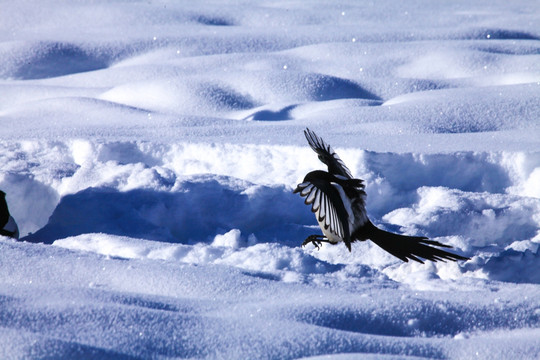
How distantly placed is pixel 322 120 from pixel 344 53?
1.91 m

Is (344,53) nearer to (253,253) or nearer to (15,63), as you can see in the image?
(15,63)

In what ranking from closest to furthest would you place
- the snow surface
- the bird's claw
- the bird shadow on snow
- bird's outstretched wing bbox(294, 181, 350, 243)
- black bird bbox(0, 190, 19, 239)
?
the snow surface
bird's outstretched wing bbox(294, 181, 350, 243)
the bird's claw
black bird bbox(0, 190, 19, 239)
the bird shadow on snow

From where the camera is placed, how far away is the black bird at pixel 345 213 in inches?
75.0

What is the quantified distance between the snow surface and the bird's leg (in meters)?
0.06

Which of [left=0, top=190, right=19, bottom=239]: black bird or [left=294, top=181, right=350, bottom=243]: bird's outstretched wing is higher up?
[left=294, top=181, right=350, bottom=243]: bird's outstretched wing

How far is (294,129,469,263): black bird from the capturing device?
190cm

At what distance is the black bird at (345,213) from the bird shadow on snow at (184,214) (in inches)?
21.4

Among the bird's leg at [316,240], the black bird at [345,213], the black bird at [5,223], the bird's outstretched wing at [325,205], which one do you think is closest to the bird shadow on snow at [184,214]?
the black bird at [5,223]

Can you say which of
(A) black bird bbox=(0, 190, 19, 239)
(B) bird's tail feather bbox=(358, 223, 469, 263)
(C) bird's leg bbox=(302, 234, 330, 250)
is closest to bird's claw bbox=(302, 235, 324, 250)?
(C) bird's leg bbox=(302, 234, 330, 250)

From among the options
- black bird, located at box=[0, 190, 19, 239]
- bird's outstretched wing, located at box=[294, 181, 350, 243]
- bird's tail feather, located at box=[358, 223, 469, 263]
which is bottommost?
black bird, located at box=[0, 190, 19, 239]

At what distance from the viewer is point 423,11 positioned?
8094mm

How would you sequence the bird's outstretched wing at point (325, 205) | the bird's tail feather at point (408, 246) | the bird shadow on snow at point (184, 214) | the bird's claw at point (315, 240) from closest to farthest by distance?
1. the bird's outstretched wing at point (325, 205)
2. the bird's tail feather at point (408, 246)
3. the bird's claw at point (315, 240)
4. the bird shadow on snow at point (184, 214)

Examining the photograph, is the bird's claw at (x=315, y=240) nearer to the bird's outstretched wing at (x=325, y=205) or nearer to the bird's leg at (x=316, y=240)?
the bird's leg at (x=316, y=240)

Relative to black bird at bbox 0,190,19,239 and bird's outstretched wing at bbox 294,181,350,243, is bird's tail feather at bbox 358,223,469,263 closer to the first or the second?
bird's outstretched wing at bbox 294,181,350,243
